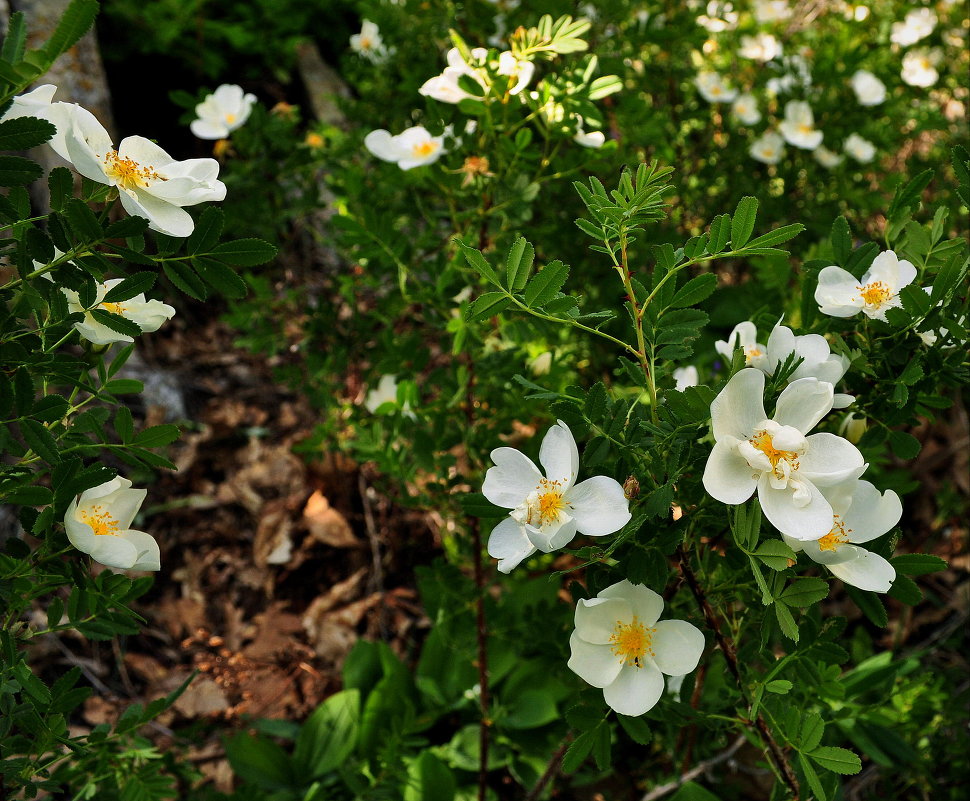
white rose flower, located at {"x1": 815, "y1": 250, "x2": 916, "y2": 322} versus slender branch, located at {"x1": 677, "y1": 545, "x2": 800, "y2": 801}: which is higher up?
white rose flower, located at {"x1": 815, "y1": 250, "x2": 916, "y2": 322}

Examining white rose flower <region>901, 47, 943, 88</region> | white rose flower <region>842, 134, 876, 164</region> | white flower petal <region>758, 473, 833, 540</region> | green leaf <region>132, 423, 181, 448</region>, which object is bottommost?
white rose flower <region>842, 134, 876, 164</region>

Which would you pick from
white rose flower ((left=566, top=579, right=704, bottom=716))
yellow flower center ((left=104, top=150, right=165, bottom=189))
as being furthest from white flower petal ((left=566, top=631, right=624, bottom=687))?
yellow flower center ((left=104, top=150, right=165, bottom=189))

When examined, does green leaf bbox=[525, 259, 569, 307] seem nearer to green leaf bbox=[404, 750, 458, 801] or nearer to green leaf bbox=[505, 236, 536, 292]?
green leaf bbox=[505, 236, 536, 292]

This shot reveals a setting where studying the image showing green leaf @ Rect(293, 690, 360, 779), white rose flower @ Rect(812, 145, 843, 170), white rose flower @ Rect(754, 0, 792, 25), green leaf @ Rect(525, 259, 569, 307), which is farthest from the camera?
white rose flower @ Rect(754, 0, 792, 25)

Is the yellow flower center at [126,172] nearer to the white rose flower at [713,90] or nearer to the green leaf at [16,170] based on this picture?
the green leaf at [16,170]

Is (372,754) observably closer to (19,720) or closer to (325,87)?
(19,720)

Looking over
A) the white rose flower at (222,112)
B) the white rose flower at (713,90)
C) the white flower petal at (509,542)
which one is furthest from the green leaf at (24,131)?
the white rose flower at (713,90)

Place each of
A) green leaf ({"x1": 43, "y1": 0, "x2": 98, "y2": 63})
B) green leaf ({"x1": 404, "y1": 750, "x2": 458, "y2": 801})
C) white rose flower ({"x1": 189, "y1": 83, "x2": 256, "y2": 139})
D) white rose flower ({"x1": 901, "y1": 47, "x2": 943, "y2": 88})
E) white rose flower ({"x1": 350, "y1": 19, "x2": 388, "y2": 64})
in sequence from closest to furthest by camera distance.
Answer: green leaf ({"x1": 43, "y1": 0, "x2": 98, "y2": 63}) → green leaf ({"x1": 404, "y1": 750, "x2": 458, "y2": 801}) → white rose flower ({"x1": 189, "y1": 83, "x2": 256, "y2": 139}) → white rose flower ({"x1": 350, "y1": 19, "x2": 388, "y2": 64}) → white rose flower ({"x1": 901, "y1": 47, "x2": 943, "y2": 88})
